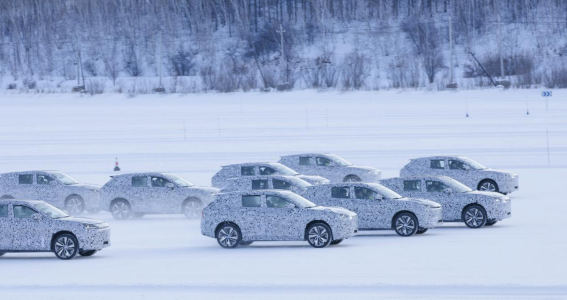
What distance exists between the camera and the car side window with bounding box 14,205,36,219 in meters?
20.6

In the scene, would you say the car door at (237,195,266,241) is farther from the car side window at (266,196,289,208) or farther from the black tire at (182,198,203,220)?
the black tire at (182,198,203,220)

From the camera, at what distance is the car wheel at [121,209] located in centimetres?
2870

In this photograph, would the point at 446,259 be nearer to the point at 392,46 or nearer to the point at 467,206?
the point at 467,206

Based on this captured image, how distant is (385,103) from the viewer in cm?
6719

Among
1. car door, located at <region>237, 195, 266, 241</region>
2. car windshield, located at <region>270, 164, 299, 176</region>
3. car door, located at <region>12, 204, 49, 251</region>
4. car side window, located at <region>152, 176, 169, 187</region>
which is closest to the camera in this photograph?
car door, located at <region>12, 204, 49, 251</region>

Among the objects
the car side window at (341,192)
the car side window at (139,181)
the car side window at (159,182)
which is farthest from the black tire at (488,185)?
the car side window at (139,181)

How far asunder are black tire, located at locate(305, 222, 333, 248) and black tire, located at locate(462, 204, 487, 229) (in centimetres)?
477

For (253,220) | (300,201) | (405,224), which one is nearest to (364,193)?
(405,224)

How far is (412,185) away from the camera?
83.7ft

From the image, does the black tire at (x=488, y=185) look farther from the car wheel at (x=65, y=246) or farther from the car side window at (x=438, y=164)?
the car wheel at (x=65, y=246)

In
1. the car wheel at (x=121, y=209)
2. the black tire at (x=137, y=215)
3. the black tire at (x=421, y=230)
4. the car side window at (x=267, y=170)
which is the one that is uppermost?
the car side window at (x=267, y=170)

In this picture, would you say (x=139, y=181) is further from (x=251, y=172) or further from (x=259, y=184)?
(x=251, y=172)

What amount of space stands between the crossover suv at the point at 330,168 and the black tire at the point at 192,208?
7.45m

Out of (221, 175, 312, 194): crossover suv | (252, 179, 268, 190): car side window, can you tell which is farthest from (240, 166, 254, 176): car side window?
(252, 179, 268, 190): car side window
